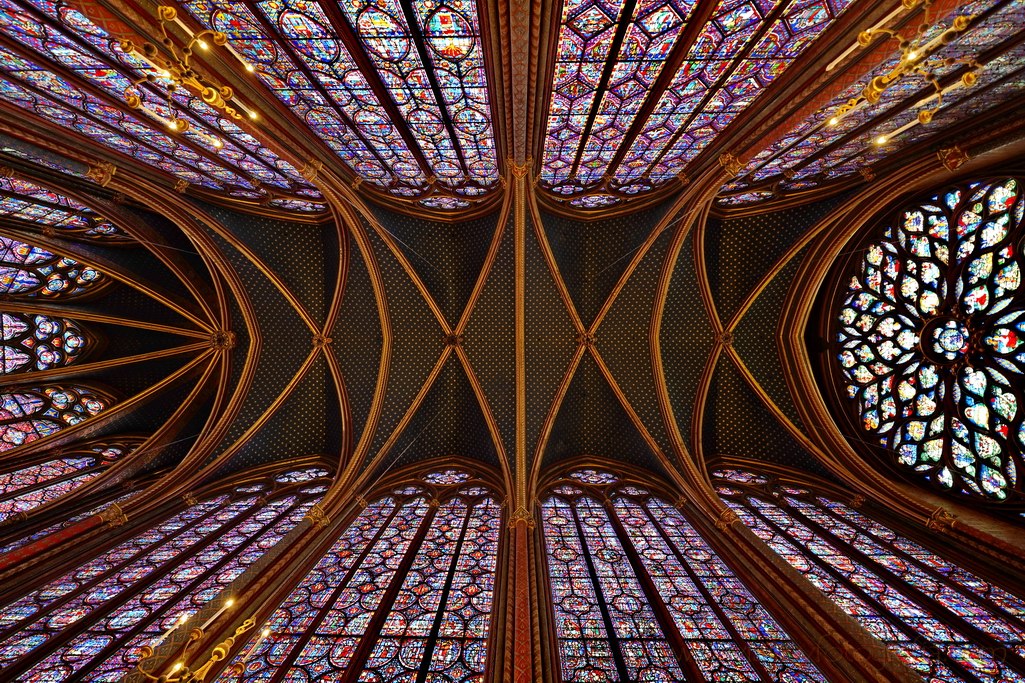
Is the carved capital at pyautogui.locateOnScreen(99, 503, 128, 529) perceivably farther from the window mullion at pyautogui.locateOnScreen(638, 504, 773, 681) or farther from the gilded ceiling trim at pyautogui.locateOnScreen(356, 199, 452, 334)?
the window mullion at pyautogui.locateOnScreen(638, 504, 773, 681)

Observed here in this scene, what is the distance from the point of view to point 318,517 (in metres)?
8.17

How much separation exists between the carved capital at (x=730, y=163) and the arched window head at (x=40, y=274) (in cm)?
1376

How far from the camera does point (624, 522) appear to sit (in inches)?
376

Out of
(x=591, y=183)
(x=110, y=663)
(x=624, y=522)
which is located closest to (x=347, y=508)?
(x=110, y=663)

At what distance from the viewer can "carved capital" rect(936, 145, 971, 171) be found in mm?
6477

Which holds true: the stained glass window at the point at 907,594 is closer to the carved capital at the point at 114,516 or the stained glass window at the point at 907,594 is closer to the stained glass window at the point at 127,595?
the stained glass window at the point at 127,595

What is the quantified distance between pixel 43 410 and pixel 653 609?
14552mm

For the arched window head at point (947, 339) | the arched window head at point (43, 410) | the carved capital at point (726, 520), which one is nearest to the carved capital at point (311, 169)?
the carved capital at point (726, 520)

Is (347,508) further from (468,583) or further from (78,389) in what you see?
(78,389)

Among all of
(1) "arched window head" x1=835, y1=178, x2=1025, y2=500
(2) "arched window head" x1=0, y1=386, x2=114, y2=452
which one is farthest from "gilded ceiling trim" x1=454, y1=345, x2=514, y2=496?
(2) "arched window head" x1=0, y1=386, x2=114, y2=452

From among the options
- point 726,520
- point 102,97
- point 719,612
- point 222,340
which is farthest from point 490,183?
point 719,612

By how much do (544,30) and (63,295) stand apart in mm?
13497

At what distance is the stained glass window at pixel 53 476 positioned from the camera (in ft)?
29.0

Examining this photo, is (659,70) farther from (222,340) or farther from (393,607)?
(222,340)
